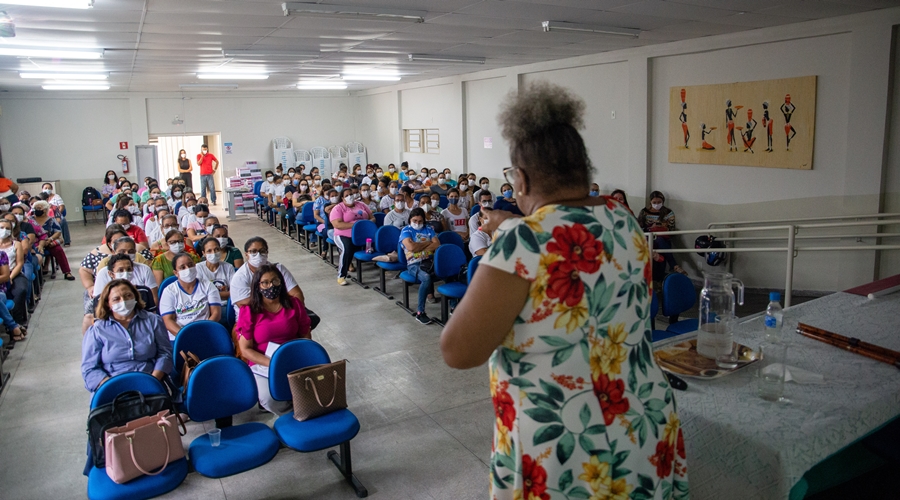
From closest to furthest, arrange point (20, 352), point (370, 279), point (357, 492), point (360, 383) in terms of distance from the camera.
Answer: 1. point (357, 492)
2. point (360, 383)
3. point (20, 352)
4. point (370, 279)

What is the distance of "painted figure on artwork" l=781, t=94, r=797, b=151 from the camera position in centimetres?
789

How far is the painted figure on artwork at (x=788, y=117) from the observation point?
7895 millimetres

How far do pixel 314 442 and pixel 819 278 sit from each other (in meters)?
6.78

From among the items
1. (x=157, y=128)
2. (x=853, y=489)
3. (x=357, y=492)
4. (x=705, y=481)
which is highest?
(x=157, y=128)

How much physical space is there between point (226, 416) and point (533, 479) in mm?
2912

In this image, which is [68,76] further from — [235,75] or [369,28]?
[369,28]

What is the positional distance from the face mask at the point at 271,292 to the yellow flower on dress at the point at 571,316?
366 cm

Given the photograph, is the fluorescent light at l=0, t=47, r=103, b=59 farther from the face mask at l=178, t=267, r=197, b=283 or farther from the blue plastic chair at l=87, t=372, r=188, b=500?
the blue plastic chair at l=87, t=372, r=188, b=500

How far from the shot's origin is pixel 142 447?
10.7ft

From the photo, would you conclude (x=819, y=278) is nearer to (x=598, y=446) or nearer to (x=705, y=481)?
(x=705, y=481)

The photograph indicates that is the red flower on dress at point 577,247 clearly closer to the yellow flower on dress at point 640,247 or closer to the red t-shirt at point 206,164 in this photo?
the yellow flower on dress at point 640,247

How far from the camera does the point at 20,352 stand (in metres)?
6.77

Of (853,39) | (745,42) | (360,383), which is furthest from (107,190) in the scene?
(853,39)

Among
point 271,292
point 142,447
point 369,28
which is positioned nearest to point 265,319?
point 271,292
